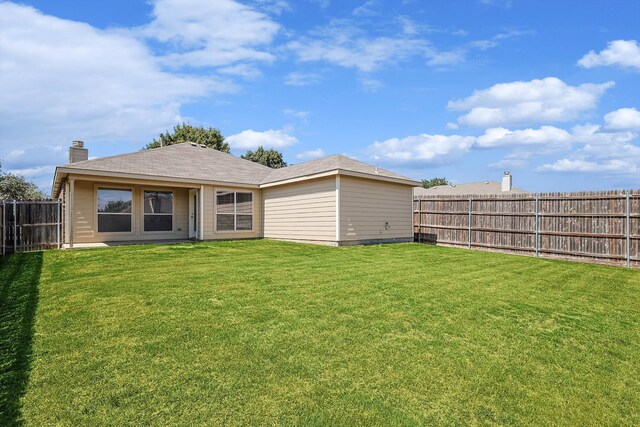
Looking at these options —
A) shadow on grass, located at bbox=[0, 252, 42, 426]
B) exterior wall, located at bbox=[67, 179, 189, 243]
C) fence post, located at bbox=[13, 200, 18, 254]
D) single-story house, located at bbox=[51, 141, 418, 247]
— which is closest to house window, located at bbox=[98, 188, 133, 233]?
single-story house, located at bbox=[51, 141, 418, 247]

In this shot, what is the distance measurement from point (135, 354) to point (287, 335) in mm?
1402

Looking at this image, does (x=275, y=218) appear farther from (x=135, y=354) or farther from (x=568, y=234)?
(x=135, y=354)

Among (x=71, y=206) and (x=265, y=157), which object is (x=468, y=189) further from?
(x=71, y=206)

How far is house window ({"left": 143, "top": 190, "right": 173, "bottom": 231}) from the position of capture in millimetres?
13188

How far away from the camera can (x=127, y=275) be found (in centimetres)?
634

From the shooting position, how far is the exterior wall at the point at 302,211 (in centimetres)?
1189

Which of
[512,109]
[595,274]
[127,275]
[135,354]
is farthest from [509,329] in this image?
[512,109]

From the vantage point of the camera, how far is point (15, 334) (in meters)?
3.55

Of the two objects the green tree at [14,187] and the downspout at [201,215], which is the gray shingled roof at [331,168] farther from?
the green tree at [14,187]

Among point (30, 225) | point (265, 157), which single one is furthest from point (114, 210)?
point (265, 157)

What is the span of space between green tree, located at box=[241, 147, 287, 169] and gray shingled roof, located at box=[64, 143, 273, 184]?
81.0 ft

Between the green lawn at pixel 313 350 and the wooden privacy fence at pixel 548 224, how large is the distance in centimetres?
395

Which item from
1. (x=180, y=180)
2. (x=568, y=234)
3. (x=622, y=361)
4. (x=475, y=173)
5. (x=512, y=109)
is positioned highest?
(x=512, y=109)

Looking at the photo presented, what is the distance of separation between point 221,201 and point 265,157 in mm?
29197
